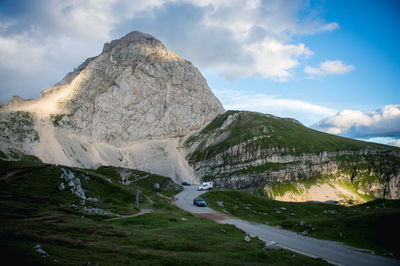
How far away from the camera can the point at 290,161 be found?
17612 centimetres

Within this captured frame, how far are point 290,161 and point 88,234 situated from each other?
169167 mm

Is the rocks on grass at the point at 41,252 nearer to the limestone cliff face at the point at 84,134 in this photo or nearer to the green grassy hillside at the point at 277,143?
the limestone cliff face at the point at 84,134

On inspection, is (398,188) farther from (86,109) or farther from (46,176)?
(86,109)

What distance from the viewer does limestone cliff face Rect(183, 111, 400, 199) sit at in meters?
166

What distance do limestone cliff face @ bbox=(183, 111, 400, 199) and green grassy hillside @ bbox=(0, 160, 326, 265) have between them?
438 ft

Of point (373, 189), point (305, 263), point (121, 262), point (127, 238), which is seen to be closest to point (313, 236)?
point (305, 263)

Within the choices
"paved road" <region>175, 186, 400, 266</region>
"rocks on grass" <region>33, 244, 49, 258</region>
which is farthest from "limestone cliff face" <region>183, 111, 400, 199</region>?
"rocks on grass" <region>33, 244, 49, 258</region>

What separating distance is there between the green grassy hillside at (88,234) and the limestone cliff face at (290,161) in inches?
5260

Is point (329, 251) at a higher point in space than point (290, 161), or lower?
lower

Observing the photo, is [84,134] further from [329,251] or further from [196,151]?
[329,251]

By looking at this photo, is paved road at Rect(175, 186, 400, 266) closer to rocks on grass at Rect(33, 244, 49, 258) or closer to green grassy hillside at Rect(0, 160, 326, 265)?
green grassy hillside at Rect(0, 160, 326, 265)

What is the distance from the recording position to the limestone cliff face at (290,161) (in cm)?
16650

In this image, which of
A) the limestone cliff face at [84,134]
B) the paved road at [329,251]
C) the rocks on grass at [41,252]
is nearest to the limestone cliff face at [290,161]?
the limestone cliff face at [84,134]

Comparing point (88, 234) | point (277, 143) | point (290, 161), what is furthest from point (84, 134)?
point (88, 234)
